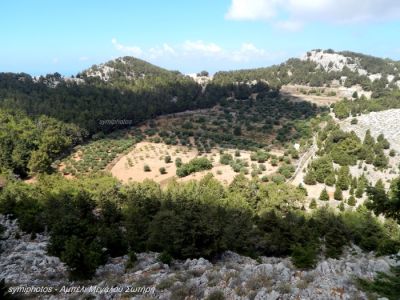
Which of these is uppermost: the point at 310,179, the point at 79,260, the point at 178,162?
the point at 79,260

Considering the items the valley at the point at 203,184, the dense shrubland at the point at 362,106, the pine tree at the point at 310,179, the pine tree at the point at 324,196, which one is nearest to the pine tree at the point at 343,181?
the valley at the point at 203,184

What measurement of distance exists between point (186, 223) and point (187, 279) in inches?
376

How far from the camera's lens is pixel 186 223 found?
109 ft

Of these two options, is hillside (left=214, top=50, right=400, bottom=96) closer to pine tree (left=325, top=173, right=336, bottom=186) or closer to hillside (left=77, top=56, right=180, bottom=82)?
hillside (left=77, top=56, right=180, bottom=82)

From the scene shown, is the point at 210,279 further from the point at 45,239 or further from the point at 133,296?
the point at 45,239

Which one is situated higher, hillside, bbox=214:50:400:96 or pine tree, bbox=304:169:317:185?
hillside, bbox=214:50:400:96

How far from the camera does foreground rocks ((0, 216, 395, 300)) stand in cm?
2097

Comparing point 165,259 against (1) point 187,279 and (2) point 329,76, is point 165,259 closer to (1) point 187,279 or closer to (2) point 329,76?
(1) point 187,279

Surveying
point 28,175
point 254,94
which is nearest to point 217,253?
point 28,175

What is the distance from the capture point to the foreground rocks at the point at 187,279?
21.0 meters

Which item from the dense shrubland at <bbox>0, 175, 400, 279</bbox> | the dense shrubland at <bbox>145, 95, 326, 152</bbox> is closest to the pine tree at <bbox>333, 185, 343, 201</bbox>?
the dense shrubland at <bbox>0, 175, 400, 279</bbox>

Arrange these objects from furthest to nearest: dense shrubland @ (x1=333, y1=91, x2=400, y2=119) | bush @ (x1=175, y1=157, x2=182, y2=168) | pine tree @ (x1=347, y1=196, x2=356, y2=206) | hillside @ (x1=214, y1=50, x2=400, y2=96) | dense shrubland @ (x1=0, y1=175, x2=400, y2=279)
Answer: hillside @ (x1=214, y1=50, x2=400, y2=96)
dense shrubland @ (x1=333, y1=91, x2=400, y2=119)
bush @ (x1=175, y1=157, x2=182, y2=168)
pine tree @ (x1=347, y1=196, x2=356, y2=206)
dense shrubland @ (x1=0, y1=175, x2=400, y2=279)

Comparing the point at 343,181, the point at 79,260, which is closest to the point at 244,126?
the point at 343,181

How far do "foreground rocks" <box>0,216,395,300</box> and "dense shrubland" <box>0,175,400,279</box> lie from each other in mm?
1676
